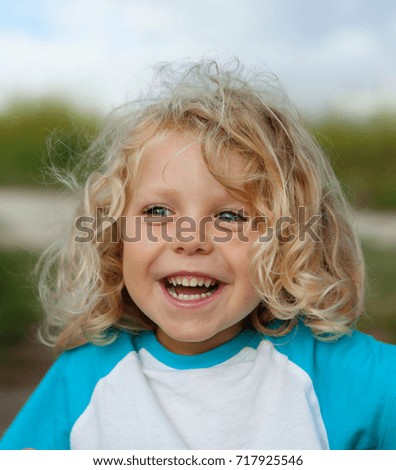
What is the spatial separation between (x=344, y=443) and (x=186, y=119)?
0.61 metres

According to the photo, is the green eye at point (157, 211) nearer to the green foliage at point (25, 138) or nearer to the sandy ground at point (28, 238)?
the sandy ground at point (28, 238)

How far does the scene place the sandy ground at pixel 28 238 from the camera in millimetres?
1911

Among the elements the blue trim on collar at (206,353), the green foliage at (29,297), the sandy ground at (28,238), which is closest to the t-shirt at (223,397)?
the blue trim on collar at (206,353)

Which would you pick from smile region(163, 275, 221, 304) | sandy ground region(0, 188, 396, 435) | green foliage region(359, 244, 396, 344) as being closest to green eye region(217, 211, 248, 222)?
smile region(163, 275, 221, 304)

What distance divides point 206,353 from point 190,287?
0.42 feet

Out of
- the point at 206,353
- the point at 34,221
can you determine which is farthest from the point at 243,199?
the point at 34,221

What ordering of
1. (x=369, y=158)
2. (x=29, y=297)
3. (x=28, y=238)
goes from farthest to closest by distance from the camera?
1. (x=369, y=158)
2. (x=29, y=297)
3. (x=28, y=238)

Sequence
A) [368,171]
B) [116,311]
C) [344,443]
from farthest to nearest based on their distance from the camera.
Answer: [368,171]
[116,311]
[344,443]

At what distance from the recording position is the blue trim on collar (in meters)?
1.16

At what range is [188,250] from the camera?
1067 millimetres

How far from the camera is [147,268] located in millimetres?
1122

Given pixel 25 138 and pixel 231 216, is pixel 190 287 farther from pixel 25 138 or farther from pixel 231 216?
pixel 25 138
